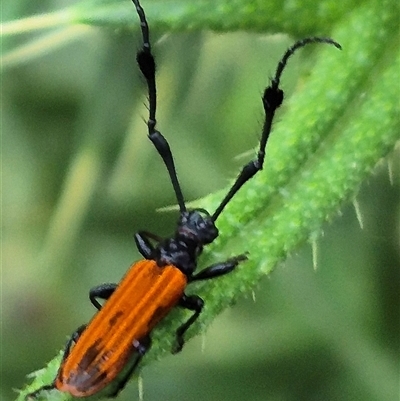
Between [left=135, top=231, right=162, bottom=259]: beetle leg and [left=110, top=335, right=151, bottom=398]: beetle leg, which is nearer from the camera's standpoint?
[left=110, top=335, right=151, bottom=398]: beetle leg

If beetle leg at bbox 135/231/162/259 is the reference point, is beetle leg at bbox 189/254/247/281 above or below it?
below

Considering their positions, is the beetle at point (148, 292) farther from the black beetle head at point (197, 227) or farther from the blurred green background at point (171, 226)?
the blurred green background at point (171, 226)

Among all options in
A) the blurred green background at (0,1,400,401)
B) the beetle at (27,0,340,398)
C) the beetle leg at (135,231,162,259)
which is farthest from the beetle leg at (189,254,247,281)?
the blurred green background at (0,1,400,401)

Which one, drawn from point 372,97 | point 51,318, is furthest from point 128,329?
point 51,318

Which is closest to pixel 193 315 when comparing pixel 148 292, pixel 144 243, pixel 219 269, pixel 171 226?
pixel 219 269

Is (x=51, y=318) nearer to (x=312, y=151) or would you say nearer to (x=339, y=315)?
(x=339, y=315)

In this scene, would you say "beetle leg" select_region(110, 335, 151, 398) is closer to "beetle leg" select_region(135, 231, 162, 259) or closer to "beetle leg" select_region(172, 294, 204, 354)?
"beetle leg" select_region(172, 294, 204, 354)

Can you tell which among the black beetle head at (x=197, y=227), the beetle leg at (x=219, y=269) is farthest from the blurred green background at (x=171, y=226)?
the beetle leg at (x=219, y=269)
